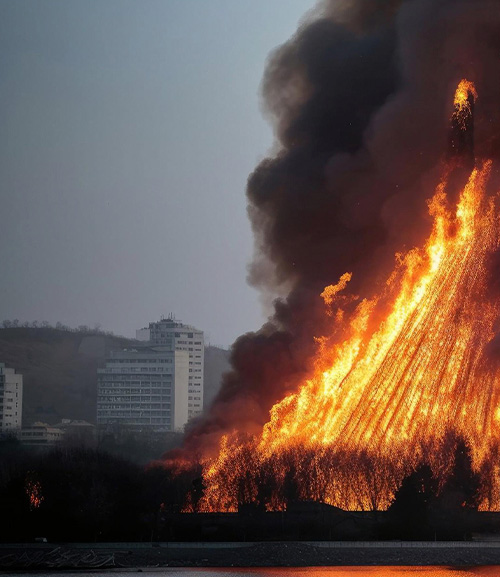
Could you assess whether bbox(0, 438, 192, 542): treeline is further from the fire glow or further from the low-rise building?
the low-rise building

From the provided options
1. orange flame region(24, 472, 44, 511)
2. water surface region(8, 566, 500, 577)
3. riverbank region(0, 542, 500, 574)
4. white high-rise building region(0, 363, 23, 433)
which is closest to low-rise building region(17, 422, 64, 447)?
white high-rise building region(0, 363, 23, 433)

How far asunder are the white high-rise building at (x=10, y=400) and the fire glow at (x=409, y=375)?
357 feet

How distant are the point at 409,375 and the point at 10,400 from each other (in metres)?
119

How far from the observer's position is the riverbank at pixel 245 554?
232 feet

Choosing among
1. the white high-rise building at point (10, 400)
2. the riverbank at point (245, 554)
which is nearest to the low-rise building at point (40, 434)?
the white high-rise building at point (10, 400)

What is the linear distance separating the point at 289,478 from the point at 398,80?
77.6 feet

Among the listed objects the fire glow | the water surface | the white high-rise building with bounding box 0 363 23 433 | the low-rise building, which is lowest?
the water surface

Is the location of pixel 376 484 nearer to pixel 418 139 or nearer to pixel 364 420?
pixel 364 420

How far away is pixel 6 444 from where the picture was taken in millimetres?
126875

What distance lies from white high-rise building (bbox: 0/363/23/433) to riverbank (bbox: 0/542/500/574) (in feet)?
377

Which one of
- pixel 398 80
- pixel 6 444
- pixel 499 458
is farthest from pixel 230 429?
pixel 6 444

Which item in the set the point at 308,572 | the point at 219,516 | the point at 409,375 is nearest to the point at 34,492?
the point at 219,516

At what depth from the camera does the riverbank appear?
232ft

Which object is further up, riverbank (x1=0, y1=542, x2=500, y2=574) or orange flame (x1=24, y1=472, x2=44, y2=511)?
orange flame (x1=24, y1=472, x2=44, y2=511)
